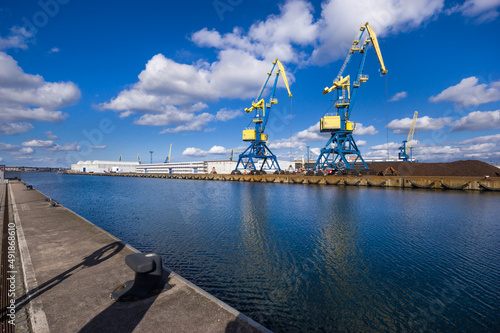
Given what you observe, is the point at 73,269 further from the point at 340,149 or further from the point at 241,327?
the point at 340,149

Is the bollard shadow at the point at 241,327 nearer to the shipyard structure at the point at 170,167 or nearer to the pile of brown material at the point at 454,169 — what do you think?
the pile of brown material at the point at 454,169

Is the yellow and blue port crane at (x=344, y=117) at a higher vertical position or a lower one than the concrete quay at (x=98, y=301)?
higher

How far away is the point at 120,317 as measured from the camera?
3994 millimetres

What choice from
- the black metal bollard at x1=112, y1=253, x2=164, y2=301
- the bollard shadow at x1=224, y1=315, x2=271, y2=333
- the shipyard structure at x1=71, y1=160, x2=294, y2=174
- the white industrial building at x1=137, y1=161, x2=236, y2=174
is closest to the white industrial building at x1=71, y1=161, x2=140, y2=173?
the shipyard structure at x1=71, y1=160, x2=294, y2=174

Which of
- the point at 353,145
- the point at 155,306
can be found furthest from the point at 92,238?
the point at 353,145

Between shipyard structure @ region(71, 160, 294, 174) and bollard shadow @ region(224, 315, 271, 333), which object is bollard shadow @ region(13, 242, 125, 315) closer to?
bollard shadow @ region(224, 315, 271, 333)

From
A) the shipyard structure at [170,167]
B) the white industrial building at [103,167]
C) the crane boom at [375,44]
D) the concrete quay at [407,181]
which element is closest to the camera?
the concrete quay at [407,181]

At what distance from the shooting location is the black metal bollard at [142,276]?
177 inches

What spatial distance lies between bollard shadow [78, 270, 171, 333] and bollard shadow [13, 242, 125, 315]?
1.64 m

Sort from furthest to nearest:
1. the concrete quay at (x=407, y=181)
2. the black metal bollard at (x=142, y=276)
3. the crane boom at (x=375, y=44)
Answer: the crane boom at (x=375, y=44)
the concrete quay at (x=407, y=181)
the black metal bollard at (x=142, y=276)

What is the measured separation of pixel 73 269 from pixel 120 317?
9.65 ft

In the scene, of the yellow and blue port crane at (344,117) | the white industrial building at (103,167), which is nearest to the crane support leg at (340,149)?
the yellow and blue port crane at (344,117)

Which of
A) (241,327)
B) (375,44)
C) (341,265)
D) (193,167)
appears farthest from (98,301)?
(193,167)

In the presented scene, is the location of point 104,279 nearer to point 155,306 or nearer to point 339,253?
point 155,306
